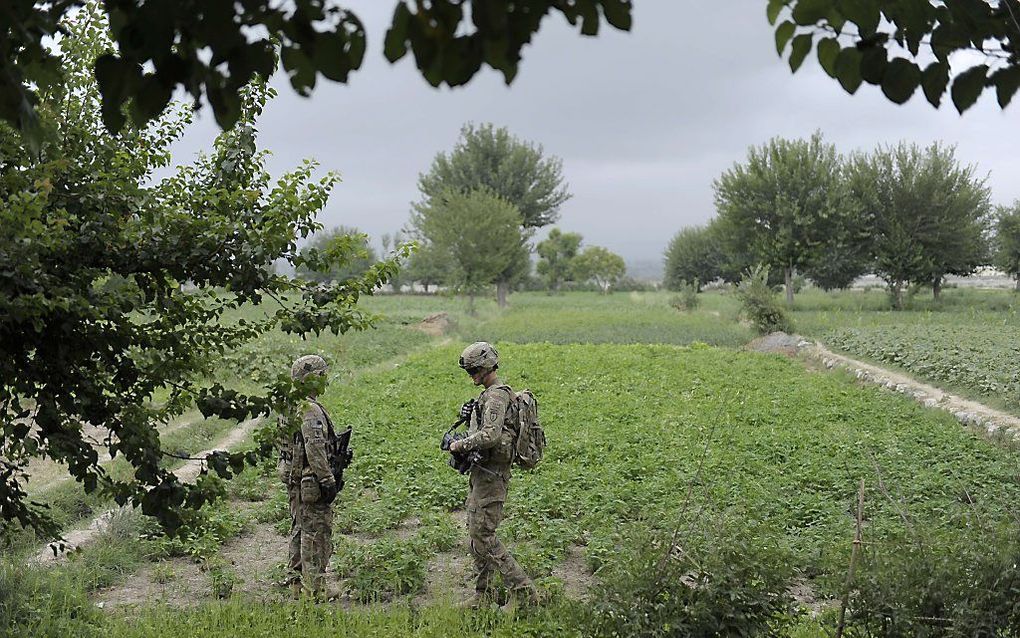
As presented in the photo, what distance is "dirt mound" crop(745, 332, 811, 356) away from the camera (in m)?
24.6

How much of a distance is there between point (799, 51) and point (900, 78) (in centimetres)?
34

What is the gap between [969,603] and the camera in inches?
166

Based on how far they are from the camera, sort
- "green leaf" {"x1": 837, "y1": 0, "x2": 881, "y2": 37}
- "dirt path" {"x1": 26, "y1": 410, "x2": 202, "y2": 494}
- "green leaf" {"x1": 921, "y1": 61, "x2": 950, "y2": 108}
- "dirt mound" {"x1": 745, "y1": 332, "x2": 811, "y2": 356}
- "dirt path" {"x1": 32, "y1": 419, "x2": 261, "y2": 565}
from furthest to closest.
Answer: "dirt mound" {"x1": 745, "y1": 332, "x2": 811, "y2": 356}, "dirt path" {"x1": 26, "y1": 410, "x2": 202, "y2": 494}, "dirt path" {"x1": 32, "y1": 419, "x2": 261, "y2": 565}, "green leaf" {"x1": 921, "y1": 61, "x2": 950, "y2": 108}, "green leaf" {"x1": 837, "y1": 0, "x2": 881, "y2": 37}

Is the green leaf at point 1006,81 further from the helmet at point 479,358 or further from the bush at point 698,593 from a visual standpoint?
the helmet at point 479,358

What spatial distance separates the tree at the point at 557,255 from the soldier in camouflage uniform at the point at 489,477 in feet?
274

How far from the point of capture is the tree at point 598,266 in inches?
3649

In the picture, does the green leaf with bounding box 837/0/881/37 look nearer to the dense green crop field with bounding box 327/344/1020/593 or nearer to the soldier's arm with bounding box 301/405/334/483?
the dense green crop field with bounding box 327/344/1020/593

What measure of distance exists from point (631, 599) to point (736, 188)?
42.3 meters

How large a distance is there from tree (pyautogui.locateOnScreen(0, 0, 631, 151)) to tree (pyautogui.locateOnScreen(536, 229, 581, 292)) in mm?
88377

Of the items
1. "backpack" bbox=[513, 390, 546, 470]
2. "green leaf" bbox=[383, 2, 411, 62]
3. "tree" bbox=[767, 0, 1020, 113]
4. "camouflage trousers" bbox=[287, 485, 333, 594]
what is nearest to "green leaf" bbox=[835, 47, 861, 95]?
"tree" bbox=[767, 0, 1020, 113]

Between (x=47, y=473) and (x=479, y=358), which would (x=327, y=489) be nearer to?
(x=479, y=358)

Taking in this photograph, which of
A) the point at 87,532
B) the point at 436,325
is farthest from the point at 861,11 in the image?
the point at 436,325

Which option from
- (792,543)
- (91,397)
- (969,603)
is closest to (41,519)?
(91,397)

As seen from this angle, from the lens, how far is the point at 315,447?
22.4 feet
